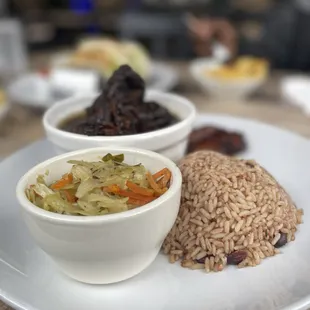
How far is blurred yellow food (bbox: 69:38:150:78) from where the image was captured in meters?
2.37

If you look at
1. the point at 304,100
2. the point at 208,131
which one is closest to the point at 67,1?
the point at 304,100

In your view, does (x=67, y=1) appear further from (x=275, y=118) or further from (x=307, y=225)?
(x=307, y=225)

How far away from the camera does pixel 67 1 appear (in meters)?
5.91

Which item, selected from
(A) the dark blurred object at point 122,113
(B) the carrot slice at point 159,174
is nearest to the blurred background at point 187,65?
(A) the dark blurred object at point 122,113

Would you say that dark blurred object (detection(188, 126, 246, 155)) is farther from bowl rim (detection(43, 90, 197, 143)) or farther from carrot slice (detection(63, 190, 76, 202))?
carrot slice (detection(63, 190, 76, 202))

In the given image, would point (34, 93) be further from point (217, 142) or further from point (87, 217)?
point (87, 217)

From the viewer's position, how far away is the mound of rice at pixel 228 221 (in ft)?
3.48

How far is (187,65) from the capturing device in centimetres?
284

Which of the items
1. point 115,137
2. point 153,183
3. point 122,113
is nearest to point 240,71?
point 122,113

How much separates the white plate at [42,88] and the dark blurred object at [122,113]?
0.73 meters

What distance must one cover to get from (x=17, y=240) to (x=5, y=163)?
0.36 meters

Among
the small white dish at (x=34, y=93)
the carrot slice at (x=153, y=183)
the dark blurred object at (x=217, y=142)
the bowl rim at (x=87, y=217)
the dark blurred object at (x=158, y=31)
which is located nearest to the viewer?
the bowl rim at (x=87, y=217)


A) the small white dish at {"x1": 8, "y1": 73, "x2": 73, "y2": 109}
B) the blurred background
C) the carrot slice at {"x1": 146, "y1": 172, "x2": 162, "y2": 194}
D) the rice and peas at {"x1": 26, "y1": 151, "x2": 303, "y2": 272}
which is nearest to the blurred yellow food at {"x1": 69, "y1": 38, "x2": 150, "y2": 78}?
the blurred background

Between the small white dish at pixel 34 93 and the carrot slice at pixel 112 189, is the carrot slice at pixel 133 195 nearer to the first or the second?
the carrot slice at pixel 112 189
